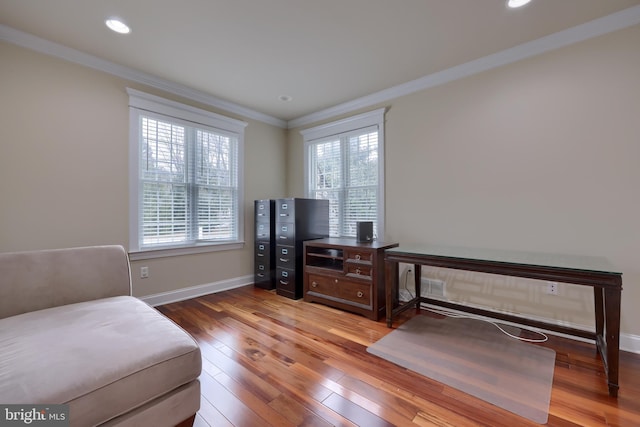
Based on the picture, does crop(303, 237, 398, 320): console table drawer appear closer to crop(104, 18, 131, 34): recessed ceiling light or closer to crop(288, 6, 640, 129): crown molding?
crop(288, 6, 640, 129): crown molding

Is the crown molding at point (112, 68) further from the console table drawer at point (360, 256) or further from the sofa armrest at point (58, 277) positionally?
the console table drawer at point (360, 256)

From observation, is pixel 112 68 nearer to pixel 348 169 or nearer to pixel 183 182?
pixel 183 182

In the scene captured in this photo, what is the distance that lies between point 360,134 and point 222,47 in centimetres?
194

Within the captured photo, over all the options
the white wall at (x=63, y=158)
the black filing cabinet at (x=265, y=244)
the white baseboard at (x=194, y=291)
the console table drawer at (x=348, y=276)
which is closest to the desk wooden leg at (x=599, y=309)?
the console table drawer at (x=348, y=276)

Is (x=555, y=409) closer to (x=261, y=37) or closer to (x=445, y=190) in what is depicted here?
(x=445, y=190)

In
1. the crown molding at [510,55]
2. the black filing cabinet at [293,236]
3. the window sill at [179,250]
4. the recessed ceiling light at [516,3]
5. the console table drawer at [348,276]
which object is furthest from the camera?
the black filing cabinet at [293,236]

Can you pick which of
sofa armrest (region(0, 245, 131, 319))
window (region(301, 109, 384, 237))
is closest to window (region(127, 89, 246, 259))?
sofa armrest (region(0, 245, 131, 319))

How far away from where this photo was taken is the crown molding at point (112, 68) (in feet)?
7.62

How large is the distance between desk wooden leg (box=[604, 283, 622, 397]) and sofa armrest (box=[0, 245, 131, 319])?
10.9 feet

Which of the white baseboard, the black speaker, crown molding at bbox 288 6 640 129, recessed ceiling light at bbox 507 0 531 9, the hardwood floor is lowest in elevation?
the hardwood floor

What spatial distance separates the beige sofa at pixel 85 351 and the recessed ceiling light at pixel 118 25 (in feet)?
6.12

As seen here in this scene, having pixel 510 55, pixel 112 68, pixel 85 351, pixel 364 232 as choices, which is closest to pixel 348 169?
pixel 364 232

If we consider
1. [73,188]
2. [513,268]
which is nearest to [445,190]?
[513,268]

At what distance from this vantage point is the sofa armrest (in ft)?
5.75
